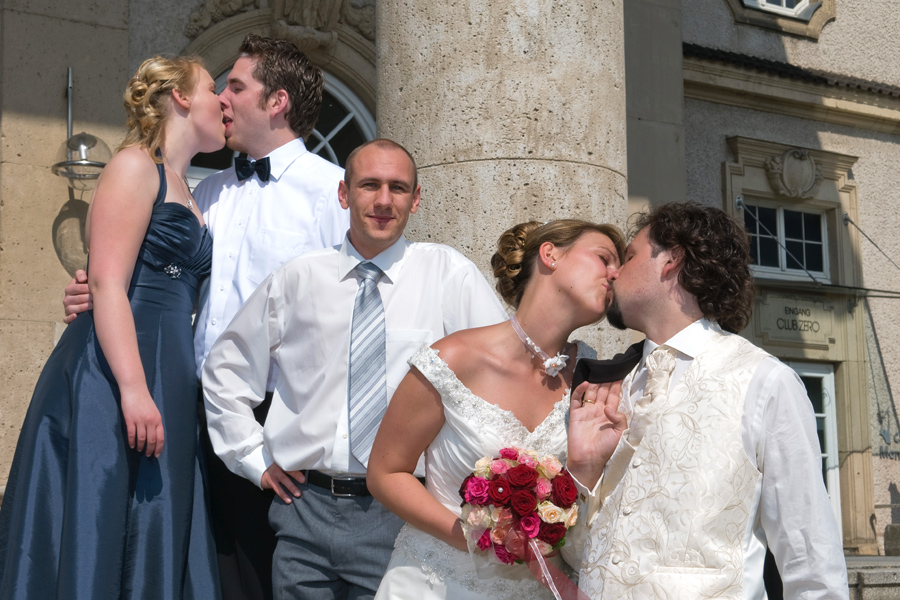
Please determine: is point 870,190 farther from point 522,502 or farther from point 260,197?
point 522,502

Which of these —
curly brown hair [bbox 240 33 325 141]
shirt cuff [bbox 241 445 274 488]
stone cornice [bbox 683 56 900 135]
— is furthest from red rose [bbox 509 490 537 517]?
stone cornice [bbox 683 56 900 135]

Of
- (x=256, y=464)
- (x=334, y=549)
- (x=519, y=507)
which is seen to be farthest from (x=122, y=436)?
(x=519, y=507)

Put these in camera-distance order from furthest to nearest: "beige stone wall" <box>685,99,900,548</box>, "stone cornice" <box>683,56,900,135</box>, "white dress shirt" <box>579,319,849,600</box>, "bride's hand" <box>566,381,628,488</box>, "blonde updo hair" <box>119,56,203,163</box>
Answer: "beige stone wall" <box>685,99,900,548</box>
"stone cornice" <box>683,56,900,135</box>
"blonde updo hair" <box>119,56,203,163</box>
"bride's hand" <box>566,381,628,488</box>
"white dress shirt" <box>579,319,849,600</box>

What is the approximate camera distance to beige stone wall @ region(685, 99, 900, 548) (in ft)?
39.9

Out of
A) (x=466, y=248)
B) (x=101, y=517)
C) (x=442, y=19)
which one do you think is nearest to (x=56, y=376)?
(x=101, y=517)

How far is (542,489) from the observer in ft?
7.72

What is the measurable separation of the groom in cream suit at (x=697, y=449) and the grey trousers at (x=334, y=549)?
601 millimetres

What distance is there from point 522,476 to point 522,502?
0.20ft

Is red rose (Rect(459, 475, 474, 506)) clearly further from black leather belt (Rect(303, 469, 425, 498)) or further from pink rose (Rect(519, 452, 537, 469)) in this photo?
black leather belt (Rect(303, 469, 425, 498))

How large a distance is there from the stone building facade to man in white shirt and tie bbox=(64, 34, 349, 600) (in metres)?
0.46

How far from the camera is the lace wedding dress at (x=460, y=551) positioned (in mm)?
2561

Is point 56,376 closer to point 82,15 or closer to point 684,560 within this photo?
point 684,560

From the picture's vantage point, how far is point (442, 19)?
3.82 meters

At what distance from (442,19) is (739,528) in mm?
2307
